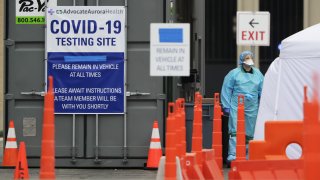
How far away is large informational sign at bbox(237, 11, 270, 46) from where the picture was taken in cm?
1471

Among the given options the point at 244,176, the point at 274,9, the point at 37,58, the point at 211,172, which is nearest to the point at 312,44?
the point at 211,172

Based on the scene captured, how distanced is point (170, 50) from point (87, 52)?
446 cm

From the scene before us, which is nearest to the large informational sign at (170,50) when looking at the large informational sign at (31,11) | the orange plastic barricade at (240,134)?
the orange plastic barricade at (240,134)

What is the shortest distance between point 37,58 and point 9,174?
191 centimetres

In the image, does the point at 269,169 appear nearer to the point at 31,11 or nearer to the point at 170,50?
the point at 170,50

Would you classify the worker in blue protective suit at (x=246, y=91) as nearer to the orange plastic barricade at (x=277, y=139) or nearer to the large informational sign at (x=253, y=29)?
the large informational sign at (x=253, y=29)

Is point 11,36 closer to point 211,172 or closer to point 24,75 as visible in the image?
point 24,75

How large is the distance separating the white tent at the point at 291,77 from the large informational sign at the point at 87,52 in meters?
2.39

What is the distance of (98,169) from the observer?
1398cm

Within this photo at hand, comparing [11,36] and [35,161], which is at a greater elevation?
[11,36]

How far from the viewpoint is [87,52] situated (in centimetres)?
1385

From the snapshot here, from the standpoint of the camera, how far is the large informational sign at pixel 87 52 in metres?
13.9

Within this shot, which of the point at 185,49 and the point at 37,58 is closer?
the point at 185,49

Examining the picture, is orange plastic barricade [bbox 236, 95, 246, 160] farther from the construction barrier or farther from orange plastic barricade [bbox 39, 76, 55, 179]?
orange plastic barricade [bbox 39, 76, 55, 179]
